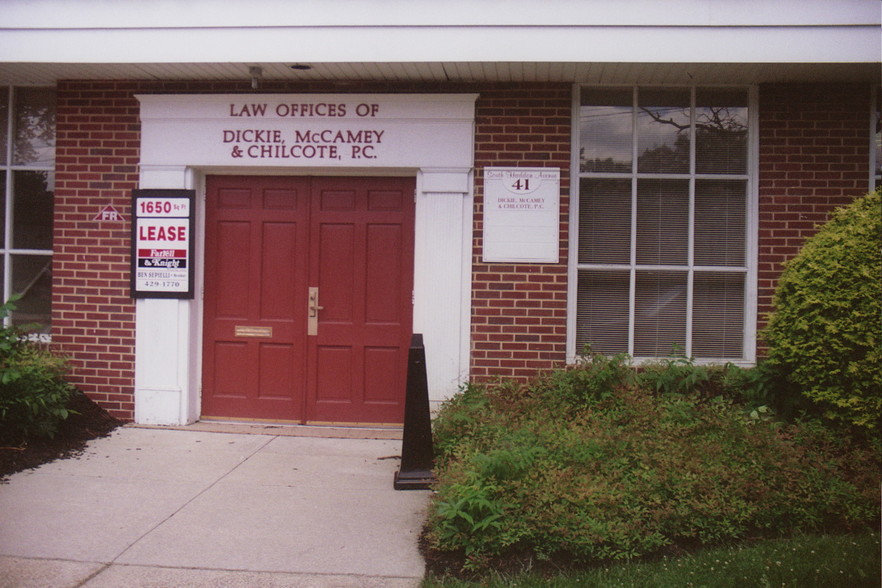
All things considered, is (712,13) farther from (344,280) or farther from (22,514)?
(22,514)

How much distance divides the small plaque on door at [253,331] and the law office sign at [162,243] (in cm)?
54

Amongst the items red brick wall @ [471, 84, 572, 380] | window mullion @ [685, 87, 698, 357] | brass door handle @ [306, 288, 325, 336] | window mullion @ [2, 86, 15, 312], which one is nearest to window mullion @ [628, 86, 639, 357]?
window mullion @ [685, 87, 698, 357]

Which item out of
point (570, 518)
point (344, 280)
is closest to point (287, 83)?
point (344, 280)

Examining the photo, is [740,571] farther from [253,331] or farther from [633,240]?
[253,331]

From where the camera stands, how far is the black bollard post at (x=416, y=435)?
5.37 meters

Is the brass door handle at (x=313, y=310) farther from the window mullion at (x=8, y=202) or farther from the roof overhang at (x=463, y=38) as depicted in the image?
the window mullion at (x=8, y=202)

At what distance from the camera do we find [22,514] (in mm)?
4656

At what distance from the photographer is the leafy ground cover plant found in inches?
159

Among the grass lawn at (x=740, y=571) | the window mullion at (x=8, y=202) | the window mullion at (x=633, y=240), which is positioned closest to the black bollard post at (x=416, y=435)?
the grass lawn at (x=740, y=571)

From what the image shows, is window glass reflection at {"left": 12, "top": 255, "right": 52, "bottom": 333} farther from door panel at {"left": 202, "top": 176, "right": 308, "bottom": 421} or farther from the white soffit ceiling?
the white soffit ceiling

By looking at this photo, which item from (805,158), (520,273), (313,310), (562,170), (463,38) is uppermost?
(463,38)

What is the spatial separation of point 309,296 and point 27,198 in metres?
2.84

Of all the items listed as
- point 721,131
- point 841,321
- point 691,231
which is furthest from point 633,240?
point 841,321

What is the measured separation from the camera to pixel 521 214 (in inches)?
264
